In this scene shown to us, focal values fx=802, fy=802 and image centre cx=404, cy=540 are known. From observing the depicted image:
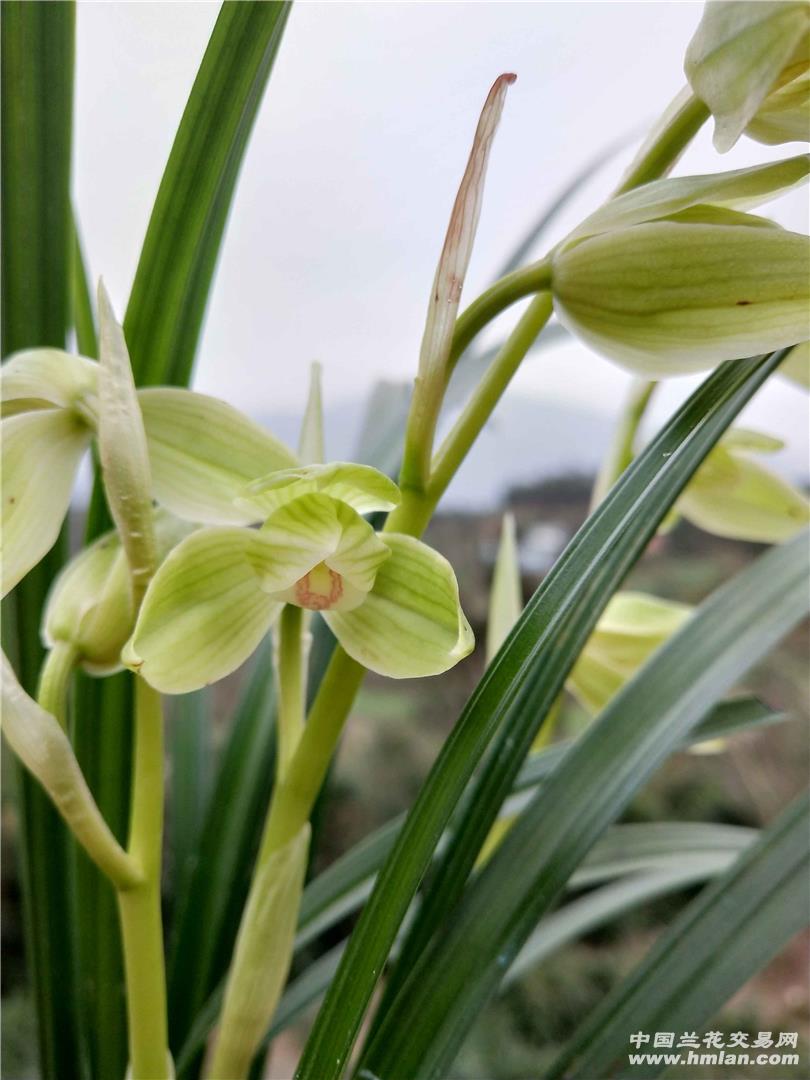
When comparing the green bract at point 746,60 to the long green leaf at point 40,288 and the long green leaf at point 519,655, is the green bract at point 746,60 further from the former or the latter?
the long green leaf at point 40,288

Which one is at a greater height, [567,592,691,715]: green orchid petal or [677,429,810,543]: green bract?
[677,429,810,543]: green bract

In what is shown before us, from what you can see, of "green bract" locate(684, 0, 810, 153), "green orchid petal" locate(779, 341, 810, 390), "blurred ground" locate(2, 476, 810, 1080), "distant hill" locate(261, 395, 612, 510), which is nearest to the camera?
"green bract" locate(684, 0, 810, 153)

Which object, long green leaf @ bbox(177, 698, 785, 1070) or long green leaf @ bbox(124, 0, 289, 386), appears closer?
long green leaf @ bbox(124, 0, 289, 386)

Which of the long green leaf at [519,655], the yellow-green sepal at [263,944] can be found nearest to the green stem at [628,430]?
the long green leaf at [519,655]

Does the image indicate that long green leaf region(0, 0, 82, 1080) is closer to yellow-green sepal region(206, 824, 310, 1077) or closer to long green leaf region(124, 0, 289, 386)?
long green leaf region(124, 0, 289, 386)

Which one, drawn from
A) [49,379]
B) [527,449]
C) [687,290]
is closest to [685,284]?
[687,290]

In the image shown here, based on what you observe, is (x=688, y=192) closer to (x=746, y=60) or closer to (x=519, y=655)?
(x=746, y=60)

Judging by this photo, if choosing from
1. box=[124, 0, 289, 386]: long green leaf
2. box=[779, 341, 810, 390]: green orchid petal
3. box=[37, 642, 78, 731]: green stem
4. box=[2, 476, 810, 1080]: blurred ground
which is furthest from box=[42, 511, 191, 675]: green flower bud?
box=[2, 476, 810, 1080]: blurred ground
